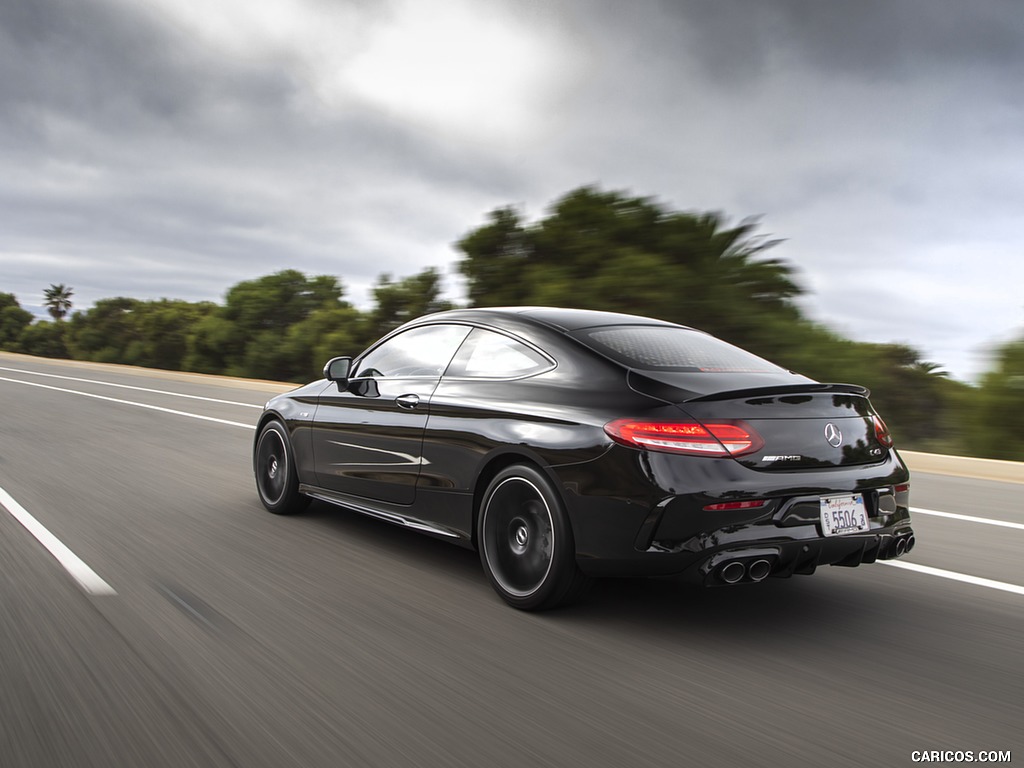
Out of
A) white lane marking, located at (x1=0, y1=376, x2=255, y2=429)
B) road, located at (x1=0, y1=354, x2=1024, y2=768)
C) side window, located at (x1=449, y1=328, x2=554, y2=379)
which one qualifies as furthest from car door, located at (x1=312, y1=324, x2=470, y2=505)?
white lane marking, located at (x1=0, y1=376, x2=255, y2=429)

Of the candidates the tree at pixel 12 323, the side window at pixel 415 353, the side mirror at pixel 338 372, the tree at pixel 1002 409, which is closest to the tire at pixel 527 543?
the side window at pixel 415 353

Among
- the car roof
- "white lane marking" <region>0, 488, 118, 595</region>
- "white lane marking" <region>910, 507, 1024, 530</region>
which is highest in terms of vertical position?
the car roof

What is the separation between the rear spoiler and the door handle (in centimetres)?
186

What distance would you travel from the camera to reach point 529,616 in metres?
4.44

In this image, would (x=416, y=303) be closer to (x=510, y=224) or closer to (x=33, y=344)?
(x=510, y=224)

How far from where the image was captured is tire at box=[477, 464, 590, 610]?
4.29 metres

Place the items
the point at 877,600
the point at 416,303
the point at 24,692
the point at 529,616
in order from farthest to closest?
the point at 416,303
the point at 877,600
the point at 529,616
the point at 24,692

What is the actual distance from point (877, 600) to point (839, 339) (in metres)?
10.2

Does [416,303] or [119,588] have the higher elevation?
[416,303]

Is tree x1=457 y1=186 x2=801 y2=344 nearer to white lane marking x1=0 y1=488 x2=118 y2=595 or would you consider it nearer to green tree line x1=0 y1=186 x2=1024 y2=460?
green tree line x1=0 y1=186 x2=1024 y2=460

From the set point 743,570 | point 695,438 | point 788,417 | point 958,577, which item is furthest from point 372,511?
point 958,577

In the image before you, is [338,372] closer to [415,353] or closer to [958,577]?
[415,353]

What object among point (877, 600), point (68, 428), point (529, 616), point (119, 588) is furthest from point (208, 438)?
point (877, 600)

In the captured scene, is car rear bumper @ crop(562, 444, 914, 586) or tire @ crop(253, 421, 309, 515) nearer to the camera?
car rear bumper @ crop(562, 444, 914, 586)
